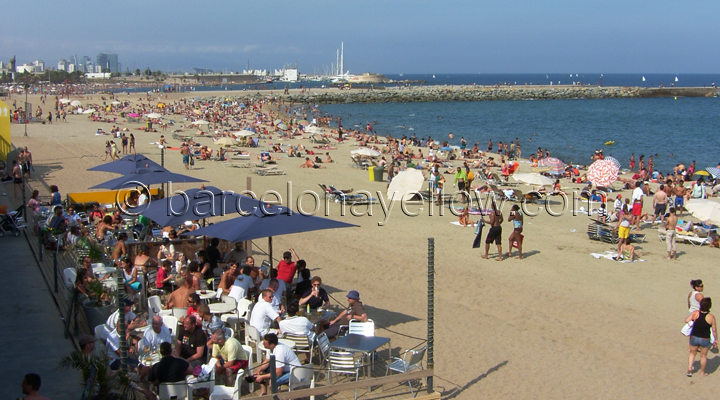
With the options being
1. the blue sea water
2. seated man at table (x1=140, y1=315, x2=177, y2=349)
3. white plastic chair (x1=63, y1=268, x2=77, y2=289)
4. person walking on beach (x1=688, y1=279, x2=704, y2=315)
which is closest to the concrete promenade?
white plastic chair (x1=63, y1=268, x2=77, y2=289)

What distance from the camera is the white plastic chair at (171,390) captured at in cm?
569

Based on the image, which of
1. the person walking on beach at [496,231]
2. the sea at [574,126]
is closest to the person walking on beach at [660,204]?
the person walking on beach at [496,231]

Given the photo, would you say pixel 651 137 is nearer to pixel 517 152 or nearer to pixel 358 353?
pixel 517 152

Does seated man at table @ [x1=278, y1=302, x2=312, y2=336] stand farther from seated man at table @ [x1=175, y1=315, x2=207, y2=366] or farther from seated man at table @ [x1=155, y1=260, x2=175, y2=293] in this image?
seated man at table @ [x1=155, y1=260, x2=175, y2=293]

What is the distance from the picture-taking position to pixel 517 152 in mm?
35094

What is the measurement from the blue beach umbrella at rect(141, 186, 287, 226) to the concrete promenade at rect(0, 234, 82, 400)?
1967 millimetres

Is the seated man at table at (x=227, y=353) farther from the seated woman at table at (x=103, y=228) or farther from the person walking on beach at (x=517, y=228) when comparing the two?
the person walking on beach at (x=517, y=228)

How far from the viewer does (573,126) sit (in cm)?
5738

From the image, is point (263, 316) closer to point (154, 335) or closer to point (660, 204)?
point (154, 335)

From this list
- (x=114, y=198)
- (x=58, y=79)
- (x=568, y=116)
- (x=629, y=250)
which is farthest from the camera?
(x=58, y=79)

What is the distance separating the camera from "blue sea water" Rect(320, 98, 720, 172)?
4091 centimetres

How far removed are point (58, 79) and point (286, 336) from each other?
148 meters

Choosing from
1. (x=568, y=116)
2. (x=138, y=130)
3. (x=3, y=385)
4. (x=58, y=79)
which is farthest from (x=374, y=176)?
(x=58, y=79)

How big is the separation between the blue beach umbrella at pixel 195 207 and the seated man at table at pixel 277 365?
349cm
